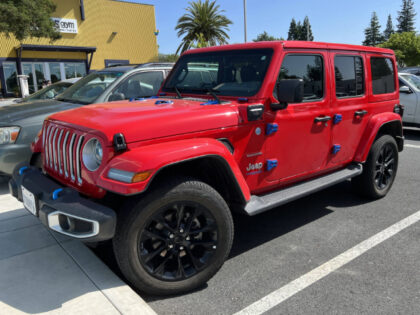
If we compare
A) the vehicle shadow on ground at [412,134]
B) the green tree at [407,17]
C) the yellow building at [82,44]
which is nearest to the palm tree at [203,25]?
the yellow building at [82,44]

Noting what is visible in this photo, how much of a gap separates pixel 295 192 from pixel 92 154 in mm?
1932

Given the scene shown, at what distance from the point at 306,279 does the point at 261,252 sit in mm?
570

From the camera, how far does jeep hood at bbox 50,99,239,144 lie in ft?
8.45

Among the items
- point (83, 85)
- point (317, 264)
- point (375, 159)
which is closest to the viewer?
point (317, 264)

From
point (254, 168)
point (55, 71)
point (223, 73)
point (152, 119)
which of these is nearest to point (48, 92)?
point (223, 73)

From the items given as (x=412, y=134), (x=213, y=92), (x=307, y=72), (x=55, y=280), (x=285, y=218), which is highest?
→ (x=307, y=72)

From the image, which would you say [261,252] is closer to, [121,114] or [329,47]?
[121,114]

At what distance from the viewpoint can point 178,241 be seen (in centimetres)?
272

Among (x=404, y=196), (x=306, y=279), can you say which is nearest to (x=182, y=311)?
(x=306, y=279)

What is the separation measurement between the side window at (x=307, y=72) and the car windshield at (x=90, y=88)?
307cm

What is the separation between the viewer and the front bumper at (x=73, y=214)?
2359 millimetres

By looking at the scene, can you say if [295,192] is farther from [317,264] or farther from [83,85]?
[83,85]

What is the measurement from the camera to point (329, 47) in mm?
3912

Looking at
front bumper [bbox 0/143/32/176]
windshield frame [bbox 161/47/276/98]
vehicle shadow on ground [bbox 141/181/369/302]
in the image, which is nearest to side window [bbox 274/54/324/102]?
windshield frame [bbox 161/47/276/98]
